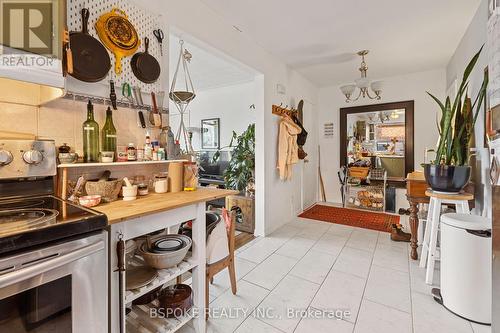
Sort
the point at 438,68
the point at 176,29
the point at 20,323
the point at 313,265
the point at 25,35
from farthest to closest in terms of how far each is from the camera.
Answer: the point at 438,68 → the point at 313,265 → the point at 176,29 → the point at 25,35 → the point at 20,323

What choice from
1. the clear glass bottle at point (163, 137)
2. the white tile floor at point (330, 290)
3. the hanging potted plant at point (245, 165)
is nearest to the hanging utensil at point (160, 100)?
the clear glass bottle at point (163, 137)

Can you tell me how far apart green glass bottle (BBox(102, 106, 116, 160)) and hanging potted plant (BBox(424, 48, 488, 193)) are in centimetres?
235

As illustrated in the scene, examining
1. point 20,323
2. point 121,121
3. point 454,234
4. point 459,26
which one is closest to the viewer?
point 20,323

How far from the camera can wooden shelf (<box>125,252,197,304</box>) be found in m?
1.07

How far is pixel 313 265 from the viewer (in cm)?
223

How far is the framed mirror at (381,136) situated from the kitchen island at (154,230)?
365 cm

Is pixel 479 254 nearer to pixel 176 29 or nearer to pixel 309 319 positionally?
A: pixel 309 319

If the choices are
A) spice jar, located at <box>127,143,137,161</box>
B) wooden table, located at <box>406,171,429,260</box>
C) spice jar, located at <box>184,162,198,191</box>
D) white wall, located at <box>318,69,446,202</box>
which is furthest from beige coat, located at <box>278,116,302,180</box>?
spice jar, located at <box>127,143,137,161</box>

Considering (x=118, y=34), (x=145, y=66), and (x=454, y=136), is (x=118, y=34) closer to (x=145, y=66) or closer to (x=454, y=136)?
(x=145, y=66)

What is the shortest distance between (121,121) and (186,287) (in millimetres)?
1115

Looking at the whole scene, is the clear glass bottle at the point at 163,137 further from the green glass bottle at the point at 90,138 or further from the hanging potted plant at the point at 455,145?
the hanging potted plant at the point at 455,145

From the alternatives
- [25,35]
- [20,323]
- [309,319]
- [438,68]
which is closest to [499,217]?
[309,319]

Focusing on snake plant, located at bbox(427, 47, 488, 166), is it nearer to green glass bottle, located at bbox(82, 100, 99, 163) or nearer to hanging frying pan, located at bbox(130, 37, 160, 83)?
hanging frying pan, located at bbox(130, 37, 160, 83)

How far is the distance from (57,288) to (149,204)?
0.47 metres
